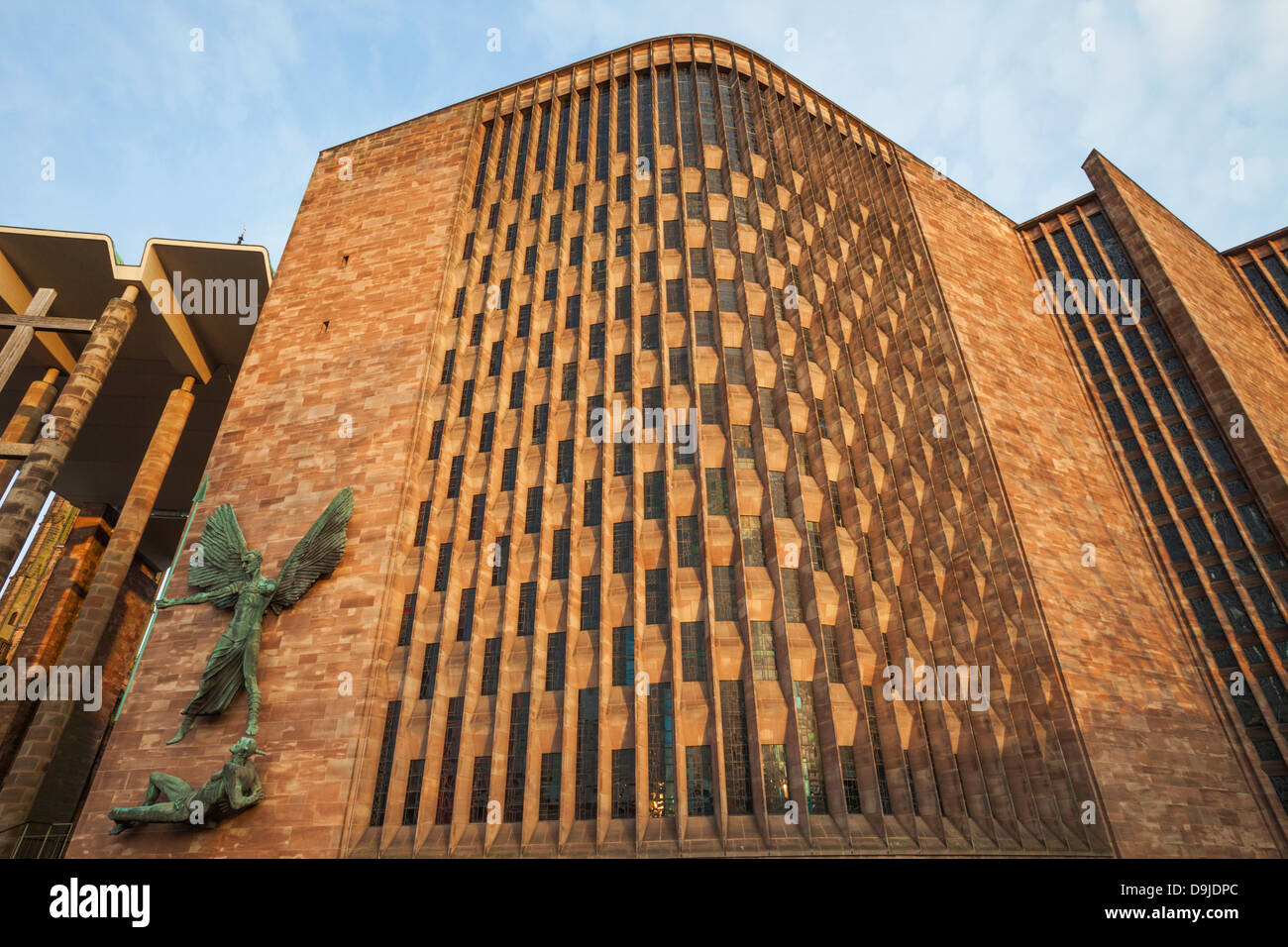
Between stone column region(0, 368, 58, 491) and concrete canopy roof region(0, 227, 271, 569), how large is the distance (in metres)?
1.73

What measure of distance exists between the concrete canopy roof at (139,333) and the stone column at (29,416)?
1732 millimetres

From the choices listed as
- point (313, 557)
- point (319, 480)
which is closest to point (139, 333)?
point (319, 480)

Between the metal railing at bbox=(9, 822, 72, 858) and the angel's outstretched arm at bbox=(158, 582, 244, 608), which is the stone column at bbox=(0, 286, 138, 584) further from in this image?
the metal railing at bbox=(9, 822, 72, 858)

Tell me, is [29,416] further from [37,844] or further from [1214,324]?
[1214,324]

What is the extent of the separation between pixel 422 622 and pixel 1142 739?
86.4 ft

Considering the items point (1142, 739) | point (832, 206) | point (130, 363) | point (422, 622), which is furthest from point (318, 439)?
point (1142, 739)

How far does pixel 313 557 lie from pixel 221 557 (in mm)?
3606

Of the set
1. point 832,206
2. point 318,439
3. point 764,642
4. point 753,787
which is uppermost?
point 832,206

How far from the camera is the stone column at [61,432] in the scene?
30906 mm

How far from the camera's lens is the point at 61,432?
33.5 metres

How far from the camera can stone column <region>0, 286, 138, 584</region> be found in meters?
30.9

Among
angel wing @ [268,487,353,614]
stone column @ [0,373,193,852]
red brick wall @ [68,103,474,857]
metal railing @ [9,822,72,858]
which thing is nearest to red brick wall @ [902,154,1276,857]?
red brick wall @ [68,103,474,857]
